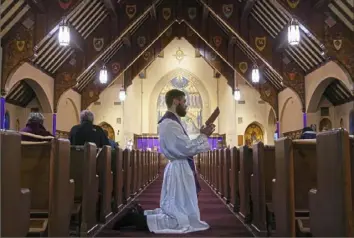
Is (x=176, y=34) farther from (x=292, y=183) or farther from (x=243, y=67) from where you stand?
(x=292, y=183)

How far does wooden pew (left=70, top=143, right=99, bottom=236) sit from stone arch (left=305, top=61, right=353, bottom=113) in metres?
8.86

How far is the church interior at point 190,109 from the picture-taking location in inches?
116

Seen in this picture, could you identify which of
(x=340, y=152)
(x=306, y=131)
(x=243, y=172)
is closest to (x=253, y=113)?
(x=306, y=131)

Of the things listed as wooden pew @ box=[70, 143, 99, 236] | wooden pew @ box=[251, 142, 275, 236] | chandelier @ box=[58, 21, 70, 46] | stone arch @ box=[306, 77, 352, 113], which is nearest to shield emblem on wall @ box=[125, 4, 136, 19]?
chandelier @ box=[58, 21, 70, 46]

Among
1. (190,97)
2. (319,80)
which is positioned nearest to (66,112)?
(190,97)

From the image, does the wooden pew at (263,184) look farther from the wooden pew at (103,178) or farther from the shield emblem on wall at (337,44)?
the shield emblem on wall at (337,44)

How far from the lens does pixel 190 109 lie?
80.3ft

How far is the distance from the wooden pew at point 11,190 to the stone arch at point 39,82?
960 centimetres

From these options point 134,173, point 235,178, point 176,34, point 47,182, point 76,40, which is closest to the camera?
point 47,182

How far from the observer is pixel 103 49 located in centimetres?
1377

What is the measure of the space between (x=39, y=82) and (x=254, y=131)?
12.1m

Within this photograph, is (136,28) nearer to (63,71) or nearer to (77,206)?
(63,71)

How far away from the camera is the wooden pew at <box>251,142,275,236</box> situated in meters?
4.02

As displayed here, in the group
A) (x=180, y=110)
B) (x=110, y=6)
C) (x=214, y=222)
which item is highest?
(x=110, y=6)
